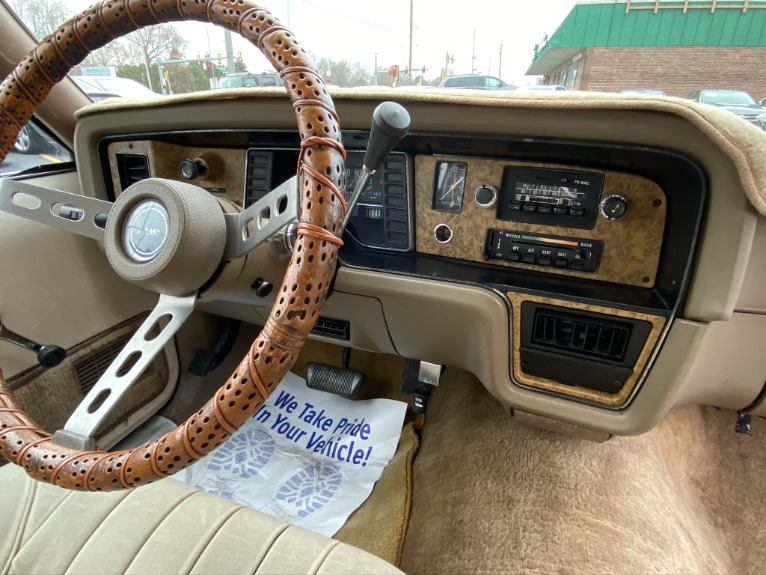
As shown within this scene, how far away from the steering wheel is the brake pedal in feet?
2.69

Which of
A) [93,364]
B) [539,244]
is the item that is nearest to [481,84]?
[539,244]

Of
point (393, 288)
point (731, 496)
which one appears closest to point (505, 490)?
point (393, 288)

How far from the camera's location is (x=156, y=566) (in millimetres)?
687

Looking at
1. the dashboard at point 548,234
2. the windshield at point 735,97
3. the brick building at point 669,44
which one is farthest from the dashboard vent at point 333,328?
the windshield at point 735,97

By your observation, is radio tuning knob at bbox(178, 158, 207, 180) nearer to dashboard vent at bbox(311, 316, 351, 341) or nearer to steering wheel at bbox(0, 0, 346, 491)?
steering wheel at bbox(0, 0, 346, 491)

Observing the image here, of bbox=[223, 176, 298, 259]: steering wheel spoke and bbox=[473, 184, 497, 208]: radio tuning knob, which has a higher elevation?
bbox=[223, 176, 298, 259]: steering wheel spoke

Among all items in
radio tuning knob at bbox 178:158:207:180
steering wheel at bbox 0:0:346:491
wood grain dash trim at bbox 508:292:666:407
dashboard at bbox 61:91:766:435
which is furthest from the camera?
radio tuning knob at bbox 178:158:207:180

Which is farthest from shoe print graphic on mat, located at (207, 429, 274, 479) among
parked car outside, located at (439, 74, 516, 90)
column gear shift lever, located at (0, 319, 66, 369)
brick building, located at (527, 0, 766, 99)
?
brick building, located at (527, 0, 766, 99)

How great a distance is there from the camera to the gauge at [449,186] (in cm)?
96

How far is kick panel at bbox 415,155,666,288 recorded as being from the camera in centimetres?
85

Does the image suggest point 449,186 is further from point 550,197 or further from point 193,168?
point 193,168

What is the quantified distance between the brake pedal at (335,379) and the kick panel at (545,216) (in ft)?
2.08

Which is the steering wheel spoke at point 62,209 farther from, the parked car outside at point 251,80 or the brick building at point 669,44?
the brick building at point 669,44

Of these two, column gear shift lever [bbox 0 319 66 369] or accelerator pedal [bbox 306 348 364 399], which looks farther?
accelerator pedal [bbox 306 348 364 399]
